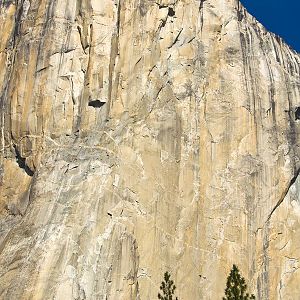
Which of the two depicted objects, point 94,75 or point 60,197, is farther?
point 94,75

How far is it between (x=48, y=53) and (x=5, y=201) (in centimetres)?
693

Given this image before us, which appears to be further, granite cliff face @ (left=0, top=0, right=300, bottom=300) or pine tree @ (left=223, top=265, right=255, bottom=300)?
granite cliff face @ (left=0, top=0, right=300, bottom=300)

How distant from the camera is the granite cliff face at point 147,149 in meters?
34.2

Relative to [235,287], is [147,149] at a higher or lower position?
higher

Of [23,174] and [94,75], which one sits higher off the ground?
[94,75]

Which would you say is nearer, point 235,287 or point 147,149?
point 235,287

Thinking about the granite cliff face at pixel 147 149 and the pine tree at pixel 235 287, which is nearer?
the pine tree at pixel 235 287

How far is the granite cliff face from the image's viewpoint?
112ft

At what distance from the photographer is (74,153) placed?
118 ft

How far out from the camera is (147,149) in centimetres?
3641

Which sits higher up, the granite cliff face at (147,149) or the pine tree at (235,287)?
the granite cliff face at (147,149)

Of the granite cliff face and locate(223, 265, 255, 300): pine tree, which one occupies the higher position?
the granite cliff face

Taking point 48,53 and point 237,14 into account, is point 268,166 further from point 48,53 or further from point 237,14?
point 48,53

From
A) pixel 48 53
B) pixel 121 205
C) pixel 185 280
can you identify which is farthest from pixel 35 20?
pixel 185 280
